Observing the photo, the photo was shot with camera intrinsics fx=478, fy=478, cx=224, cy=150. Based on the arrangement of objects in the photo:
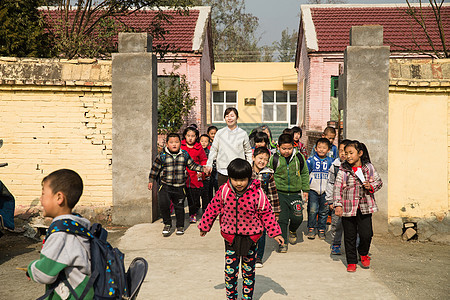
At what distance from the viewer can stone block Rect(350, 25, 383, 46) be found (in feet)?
25.2

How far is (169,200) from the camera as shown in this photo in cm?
755

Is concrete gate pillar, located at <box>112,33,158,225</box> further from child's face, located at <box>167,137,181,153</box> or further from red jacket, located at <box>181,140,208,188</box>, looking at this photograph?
red jacket, located at <box>181,140,208,188</box>

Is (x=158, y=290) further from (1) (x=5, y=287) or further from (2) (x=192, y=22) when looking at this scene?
(2) (x=192, y=22)

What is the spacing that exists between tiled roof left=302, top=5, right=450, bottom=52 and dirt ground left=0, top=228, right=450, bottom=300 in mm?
11786

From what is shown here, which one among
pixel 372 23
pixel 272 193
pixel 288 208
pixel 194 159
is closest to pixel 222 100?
pixel 372 23

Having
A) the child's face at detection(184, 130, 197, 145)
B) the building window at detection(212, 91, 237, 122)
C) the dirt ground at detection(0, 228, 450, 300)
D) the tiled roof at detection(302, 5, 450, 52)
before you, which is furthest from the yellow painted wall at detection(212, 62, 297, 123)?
the dirt ground at detection(0, 228, 450, 300)

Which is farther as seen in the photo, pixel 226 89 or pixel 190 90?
pixel 226 89

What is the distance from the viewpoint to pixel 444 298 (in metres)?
5.16

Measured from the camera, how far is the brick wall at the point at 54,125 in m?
8.05

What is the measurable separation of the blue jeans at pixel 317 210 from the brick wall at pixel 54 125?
133 inches

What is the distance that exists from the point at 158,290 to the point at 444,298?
3.08 metres

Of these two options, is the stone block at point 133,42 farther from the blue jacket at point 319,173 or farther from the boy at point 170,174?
the blue jacket at point 319,173

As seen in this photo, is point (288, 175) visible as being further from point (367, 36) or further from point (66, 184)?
point (66, 184)

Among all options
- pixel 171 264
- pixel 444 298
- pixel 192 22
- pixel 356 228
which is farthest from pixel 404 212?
pixel 192 22
